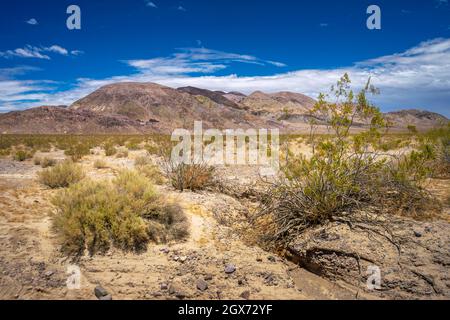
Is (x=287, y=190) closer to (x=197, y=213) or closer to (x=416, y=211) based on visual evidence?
(x=197, y=213)

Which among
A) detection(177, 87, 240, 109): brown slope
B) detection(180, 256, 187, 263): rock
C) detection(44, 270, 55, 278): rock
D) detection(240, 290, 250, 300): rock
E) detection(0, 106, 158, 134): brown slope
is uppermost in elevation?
detection(177, 87, 240, 109): brown slope

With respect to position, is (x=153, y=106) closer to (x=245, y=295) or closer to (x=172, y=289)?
(x=172, y=289)

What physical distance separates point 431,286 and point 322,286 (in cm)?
114

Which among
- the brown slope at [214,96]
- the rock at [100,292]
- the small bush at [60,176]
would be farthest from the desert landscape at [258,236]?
the brown slope at [214,96]

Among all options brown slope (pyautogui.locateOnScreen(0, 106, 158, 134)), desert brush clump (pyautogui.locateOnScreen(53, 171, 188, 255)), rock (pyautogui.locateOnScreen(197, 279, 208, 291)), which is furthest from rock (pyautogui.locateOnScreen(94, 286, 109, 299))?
brown slope (pyautogui.locateOnScreen(0, 106, 158, 134))

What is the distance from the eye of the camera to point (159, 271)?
13.3 feet

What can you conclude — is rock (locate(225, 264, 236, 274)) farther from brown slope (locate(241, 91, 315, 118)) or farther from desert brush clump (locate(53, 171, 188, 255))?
brown slope (locate(241, 91, 315, 118))

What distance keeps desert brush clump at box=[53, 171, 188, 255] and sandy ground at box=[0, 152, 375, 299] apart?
0.17 meters

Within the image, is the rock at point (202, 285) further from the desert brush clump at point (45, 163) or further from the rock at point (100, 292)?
the desert brush clump at point (45, 163)

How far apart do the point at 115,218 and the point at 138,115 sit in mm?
69321

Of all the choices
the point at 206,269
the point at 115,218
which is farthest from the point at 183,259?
the point at 115,218

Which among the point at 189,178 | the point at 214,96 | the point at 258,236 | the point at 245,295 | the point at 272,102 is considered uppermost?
the point at 214,96

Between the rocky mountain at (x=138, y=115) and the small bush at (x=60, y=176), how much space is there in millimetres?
38542

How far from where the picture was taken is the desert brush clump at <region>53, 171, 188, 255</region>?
4418mm
